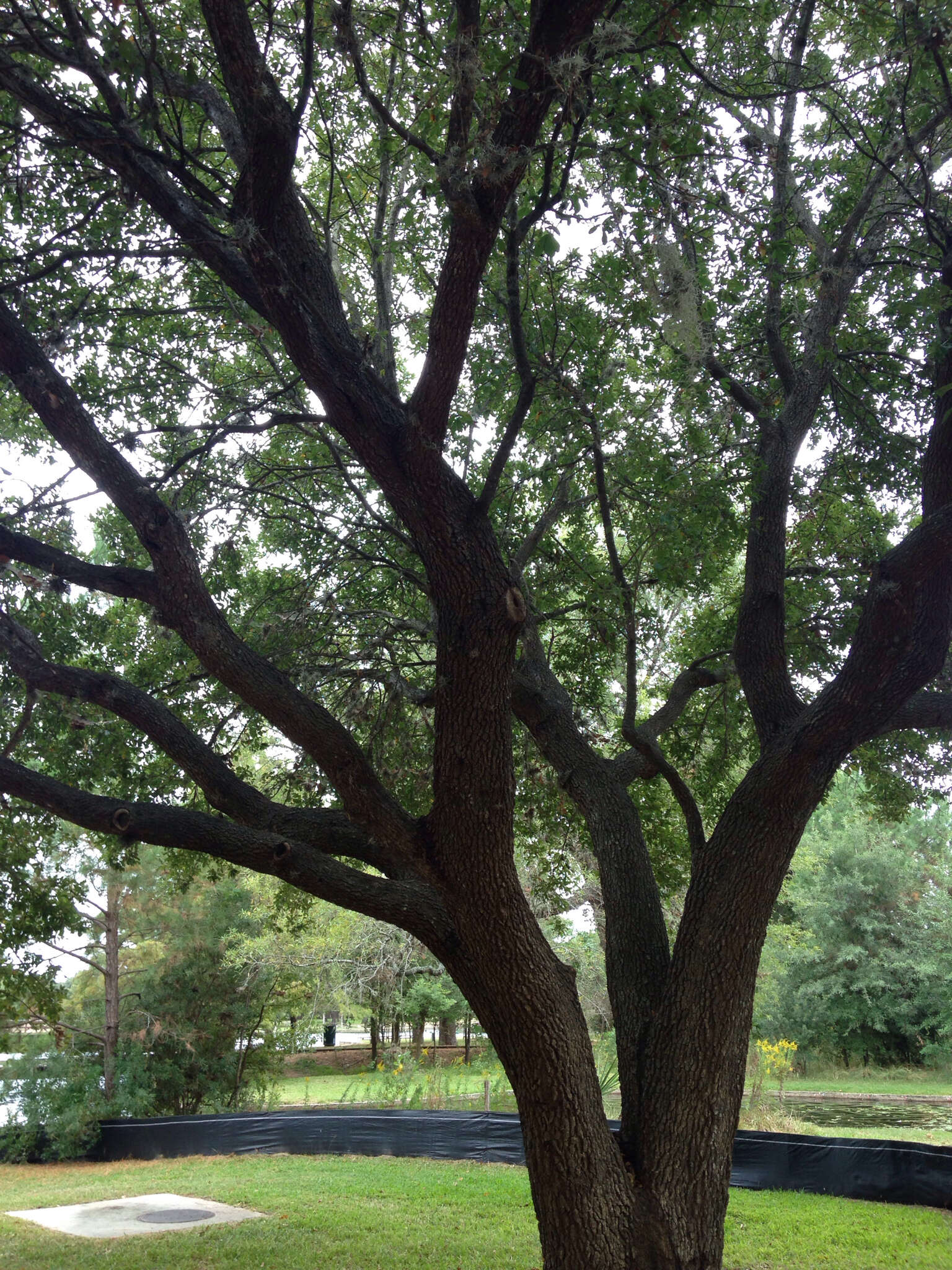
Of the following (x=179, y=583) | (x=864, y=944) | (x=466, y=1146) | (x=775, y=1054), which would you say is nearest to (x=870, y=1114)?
(x=775, y=1054)

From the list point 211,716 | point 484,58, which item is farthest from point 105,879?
point 484,58

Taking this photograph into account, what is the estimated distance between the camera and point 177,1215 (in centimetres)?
789

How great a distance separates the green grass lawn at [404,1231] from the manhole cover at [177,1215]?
39 centimetres

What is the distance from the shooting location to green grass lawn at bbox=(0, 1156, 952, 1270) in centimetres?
610

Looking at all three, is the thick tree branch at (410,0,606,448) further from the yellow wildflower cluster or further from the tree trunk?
the tree trunk

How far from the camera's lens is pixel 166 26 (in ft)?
16.4

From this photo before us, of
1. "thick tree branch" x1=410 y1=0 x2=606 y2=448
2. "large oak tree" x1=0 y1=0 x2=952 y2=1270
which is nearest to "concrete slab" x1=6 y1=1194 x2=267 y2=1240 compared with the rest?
"large oak tree" x1=0 y1=0 x2=952 y2=1270

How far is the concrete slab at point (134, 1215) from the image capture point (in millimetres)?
7426

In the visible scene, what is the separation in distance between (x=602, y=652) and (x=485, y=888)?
363 centimetres

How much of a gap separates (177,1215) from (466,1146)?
11.7 feet

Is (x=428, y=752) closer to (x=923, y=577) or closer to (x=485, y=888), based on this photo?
(x=485, y=888)

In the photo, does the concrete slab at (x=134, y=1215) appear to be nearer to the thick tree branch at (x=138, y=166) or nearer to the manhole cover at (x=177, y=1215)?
the manhole cover at (x=177, y=1215)

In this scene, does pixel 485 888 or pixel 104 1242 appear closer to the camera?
pixel 485 888

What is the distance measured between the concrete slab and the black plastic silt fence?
8.13ft
